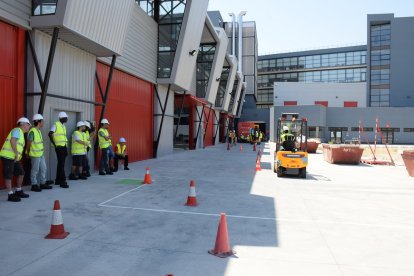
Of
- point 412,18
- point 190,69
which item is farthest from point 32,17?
point 412,18

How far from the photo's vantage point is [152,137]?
19.5 metres

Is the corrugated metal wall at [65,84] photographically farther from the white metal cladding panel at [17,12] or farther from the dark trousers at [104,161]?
the dark trousers at [104,161]

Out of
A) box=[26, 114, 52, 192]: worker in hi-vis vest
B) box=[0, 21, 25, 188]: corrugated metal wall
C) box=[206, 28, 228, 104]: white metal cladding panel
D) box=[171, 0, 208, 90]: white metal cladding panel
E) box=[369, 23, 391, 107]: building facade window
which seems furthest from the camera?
box=[369, 23, 391, 107]: building facade window

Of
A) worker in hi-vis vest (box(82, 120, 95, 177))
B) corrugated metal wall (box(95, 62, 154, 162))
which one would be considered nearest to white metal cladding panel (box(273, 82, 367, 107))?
corrugated metal wall (box(95, 62, 154, 162))

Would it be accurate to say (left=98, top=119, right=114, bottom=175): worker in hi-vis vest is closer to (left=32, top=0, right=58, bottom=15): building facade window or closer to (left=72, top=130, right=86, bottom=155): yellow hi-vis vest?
(left=72, top=130, right=86, bottom=155): yellow hi-vis vest

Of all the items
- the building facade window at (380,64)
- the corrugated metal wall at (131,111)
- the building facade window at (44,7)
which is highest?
the building facade window at (380,64)

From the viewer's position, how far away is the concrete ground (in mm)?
4309

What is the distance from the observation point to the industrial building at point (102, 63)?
358 inches

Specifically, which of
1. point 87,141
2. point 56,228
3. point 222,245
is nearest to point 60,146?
point 87,141

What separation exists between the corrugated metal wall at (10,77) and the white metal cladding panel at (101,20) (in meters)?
1.45

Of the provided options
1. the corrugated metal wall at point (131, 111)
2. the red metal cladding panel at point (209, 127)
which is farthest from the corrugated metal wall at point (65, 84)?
the red metal cladding panel at point (209, 127)

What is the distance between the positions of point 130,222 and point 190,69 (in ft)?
54.6

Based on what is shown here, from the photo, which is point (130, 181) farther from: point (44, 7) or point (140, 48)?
point (140, 48)

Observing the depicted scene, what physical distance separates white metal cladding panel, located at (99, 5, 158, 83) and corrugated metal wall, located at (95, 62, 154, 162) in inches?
16.0
